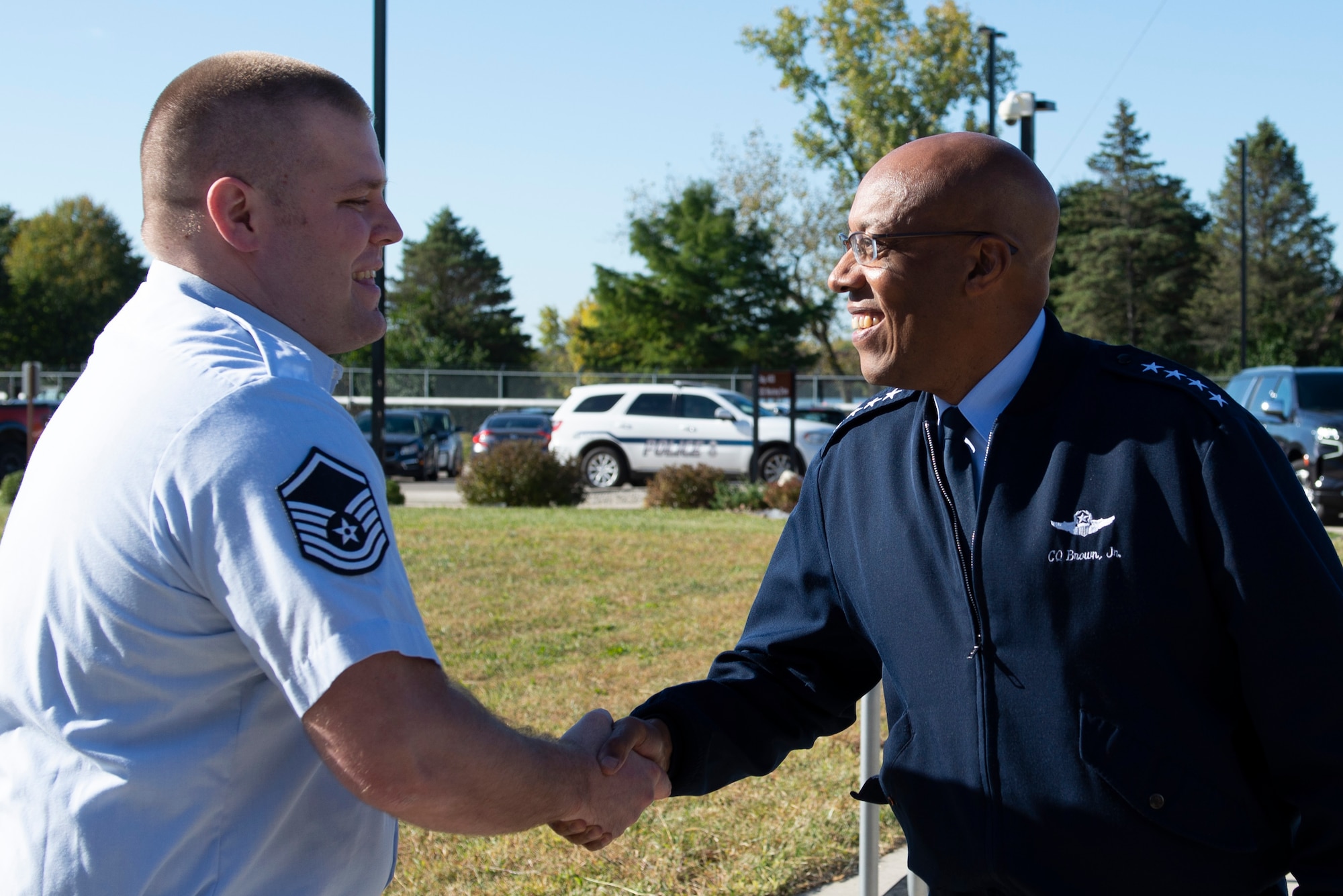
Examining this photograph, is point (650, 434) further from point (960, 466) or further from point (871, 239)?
point (960, 466)

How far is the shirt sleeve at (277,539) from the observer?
1599 millimetres

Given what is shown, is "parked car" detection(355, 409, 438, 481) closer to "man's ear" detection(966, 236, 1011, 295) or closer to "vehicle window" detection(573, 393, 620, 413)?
"vehicle window" detection(573, 393, 620, 413)

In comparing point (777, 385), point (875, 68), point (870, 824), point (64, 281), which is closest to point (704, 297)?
point (875, 68)

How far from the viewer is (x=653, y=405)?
2259 cm

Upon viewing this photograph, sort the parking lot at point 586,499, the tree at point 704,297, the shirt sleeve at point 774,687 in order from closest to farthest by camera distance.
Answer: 1. the shirt sleeve at point 774,687
2. the parking lot at point 586,499
3. the tree at point 704,297

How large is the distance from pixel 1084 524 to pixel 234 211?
4.97 feet

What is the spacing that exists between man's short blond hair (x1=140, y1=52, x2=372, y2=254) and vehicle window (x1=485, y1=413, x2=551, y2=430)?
86.1 ft

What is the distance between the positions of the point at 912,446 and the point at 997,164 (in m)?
0.57

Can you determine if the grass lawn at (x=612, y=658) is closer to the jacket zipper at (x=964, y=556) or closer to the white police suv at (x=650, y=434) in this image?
the jacket zipper at (x=964, y=556)

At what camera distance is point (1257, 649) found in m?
1.91

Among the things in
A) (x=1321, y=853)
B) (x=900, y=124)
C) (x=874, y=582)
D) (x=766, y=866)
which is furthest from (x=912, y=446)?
(x=900, y=124)

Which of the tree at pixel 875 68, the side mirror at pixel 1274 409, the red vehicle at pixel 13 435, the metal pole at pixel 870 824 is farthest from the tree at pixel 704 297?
the metal pole at pixel 870 824

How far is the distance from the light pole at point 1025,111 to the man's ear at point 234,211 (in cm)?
1463

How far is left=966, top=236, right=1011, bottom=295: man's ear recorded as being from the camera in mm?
2275
